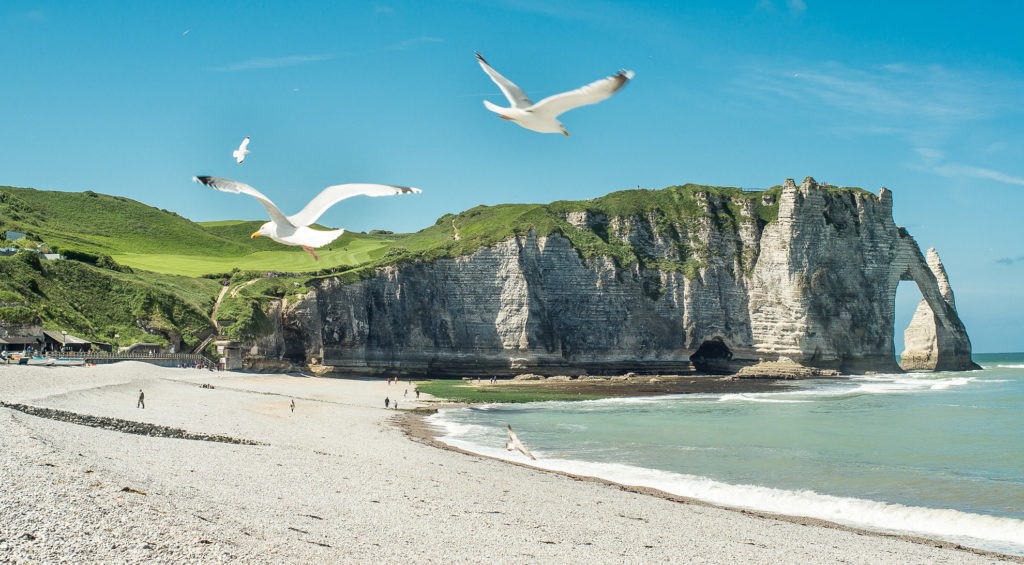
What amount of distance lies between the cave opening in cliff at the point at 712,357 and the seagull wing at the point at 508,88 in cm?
7214

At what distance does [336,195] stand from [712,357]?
249 ft

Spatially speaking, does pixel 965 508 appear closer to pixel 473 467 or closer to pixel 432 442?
pixel 473 467

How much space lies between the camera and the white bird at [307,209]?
12.0 metres

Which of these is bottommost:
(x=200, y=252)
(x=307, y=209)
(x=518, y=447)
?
(x=518, y=447)

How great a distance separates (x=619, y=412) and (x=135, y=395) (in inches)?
859

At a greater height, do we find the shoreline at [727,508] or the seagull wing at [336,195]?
the seagull wing at [336,195]

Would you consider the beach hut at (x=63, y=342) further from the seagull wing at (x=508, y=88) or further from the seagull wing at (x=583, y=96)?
the seagull wing at (x=583, y=96)

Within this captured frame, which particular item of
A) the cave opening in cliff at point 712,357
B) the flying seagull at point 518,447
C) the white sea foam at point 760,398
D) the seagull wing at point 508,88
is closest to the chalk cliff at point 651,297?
the cave opening in cliff at point 712,357

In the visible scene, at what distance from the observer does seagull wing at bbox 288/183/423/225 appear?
Answer: 11.8 meters

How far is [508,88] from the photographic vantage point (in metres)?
11.4

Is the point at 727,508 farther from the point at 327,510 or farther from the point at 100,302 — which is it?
the point at 100,302

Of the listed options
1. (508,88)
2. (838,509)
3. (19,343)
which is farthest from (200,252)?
(508,88)

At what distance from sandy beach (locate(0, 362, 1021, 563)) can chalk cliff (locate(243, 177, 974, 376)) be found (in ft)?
150

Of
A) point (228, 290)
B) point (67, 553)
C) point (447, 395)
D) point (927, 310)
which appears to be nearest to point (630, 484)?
point (67, 553)
